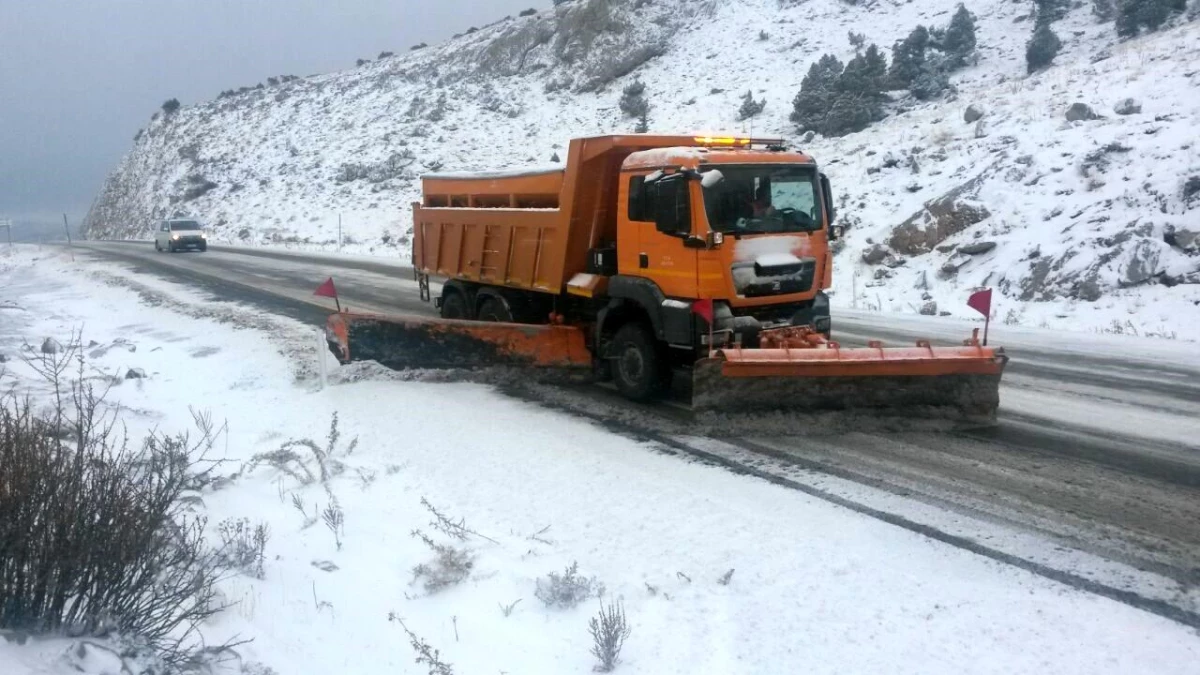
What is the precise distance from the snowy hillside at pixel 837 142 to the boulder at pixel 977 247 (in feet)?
0.13

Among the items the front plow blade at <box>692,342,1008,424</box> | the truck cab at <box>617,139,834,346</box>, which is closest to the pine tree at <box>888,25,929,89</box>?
the truck cab at <box>617,139,834,346</box>

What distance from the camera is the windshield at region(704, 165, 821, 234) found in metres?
8.08

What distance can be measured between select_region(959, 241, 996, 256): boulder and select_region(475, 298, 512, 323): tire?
422 inches

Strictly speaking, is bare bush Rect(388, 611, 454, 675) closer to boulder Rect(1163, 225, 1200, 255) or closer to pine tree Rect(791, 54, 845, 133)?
boulder Rect(1163, 225, 1200, 255)

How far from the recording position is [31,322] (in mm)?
15969

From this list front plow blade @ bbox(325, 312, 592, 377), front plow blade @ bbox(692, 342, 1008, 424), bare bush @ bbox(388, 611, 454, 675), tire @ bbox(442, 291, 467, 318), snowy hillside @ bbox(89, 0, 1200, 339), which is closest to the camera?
bare bush @ bbox(388, 611, 454, 675)

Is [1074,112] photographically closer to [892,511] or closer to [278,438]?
[892,511]

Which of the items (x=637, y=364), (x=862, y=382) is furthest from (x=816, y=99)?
(x=862, y=382)

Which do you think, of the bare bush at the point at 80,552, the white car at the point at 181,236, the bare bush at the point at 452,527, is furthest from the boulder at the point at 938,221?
the white car at the point at 181,236

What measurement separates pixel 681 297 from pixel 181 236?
107 feet

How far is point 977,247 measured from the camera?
17.4 metres

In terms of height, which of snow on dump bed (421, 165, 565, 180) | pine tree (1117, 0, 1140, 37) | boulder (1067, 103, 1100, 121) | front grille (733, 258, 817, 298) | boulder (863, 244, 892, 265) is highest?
pine tree (1117, 0, 1140, 37)

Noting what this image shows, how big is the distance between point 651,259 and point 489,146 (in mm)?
39511

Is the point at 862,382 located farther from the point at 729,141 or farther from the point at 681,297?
the point at 729,141
